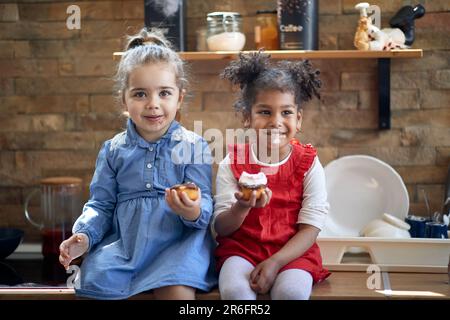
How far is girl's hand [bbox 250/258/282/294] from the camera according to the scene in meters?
1.17

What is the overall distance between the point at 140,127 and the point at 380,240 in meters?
0.59

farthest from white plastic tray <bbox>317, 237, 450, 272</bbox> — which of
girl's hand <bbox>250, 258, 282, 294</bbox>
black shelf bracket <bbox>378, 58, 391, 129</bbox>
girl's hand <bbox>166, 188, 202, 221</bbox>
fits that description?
black shelf bracket <bbox>378, 58, 391, 129</bbox>

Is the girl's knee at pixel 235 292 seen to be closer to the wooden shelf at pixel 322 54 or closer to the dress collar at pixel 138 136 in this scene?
the dress collar at pixel 138 136

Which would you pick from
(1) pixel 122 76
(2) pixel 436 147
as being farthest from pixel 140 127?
(2) pixel 436 147

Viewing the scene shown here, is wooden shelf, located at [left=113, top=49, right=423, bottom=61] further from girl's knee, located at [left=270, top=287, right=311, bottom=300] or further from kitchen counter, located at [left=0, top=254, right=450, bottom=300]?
girl's knee, located at [left=270, top=287, right=311, bottom=300]

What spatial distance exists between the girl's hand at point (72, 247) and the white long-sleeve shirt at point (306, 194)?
0.26 meters

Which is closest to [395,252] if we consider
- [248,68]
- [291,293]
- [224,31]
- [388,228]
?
[388,228]

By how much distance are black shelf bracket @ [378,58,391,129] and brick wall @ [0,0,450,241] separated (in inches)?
1.2

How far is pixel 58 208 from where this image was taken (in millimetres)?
1868

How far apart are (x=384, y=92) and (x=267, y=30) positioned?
38 cm

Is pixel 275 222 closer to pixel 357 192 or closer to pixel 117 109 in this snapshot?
pixel 357 192
